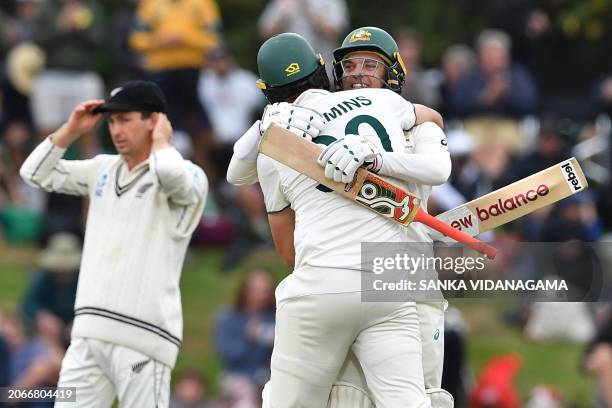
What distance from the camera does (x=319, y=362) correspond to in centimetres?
838

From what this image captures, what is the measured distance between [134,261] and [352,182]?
2053mm

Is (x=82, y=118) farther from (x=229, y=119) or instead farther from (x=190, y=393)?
(x=229, y=119)

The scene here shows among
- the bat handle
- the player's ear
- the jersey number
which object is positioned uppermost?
the player's ear

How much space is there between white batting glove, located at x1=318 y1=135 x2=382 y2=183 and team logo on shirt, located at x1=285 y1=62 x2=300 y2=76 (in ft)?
1.70

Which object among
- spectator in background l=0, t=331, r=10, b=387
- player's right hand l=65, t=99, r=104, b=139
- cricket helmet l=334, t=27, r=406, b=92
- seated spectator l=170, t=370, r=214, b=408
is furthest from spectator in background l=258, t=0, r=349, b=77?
cricket helmet l=334, t=27, r=406, b=92

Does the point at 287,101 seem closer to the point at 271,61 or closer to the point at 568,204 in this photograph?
the point at 271,61

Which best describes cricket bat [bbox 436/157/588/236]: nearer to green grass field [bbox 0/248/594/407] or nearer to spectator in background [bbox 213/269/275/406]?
spectator in background [bbox 213/269/275/406]

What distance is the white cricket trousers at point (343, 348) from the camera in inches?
324

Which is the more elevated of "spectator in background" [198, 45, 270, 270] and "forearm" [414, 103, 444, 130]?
"spectator in background" [198, 45, 270, 270]

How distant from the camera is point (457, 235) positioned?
340 inches

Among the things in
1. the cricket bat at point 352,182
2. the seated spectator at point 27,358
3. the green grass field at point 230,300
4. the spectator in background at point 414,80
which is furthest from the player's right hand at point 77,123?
the spectator in background at point 414,80

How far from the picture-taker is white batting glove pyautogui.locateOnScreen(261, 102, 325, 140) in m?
8.38

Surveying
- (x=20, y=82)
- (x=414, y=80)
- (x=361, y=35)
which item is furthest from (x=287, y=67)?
(x=20, y=82)

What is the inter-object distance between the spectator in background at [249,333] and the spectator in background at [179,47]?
237cm
